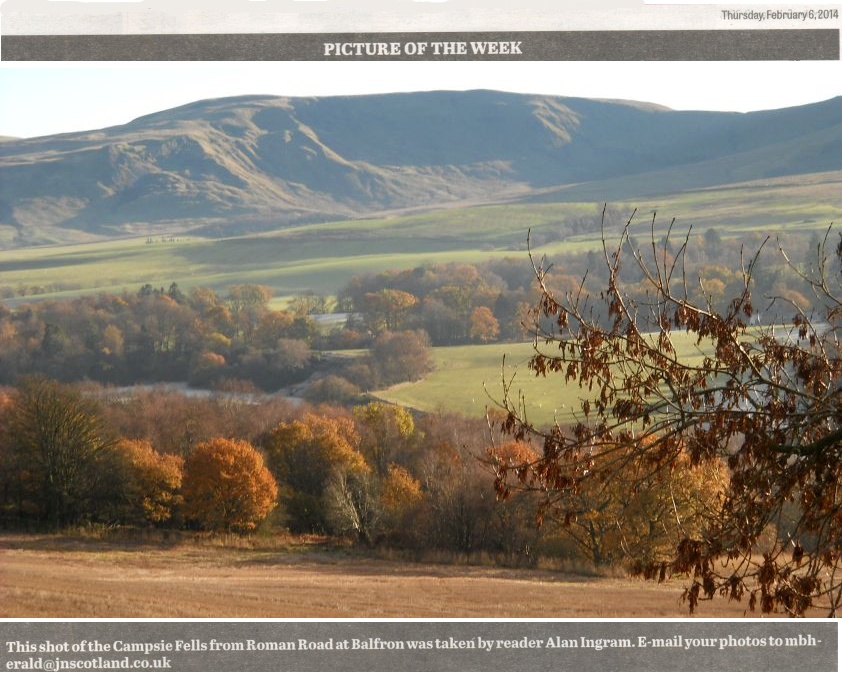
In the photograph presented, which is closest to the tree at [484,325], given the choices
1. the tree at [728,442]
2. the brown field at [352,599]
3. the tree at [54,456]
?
the tree at [54,456]

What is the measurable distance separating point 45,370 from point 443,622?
53346 millimetres

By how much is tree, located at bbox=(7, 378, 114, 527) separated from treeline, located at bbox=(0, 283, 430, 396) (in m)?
24.7

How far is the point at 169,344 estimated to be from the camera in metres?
64.8

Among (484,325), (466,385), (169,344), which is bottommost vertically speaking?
(466,385)

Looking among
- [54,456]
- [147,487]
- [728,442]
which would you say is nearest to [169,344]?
[147,487]

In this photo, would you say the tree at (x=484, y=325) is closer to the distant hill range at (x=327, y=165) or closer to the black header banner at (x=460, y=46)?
the distant hill range at (x=327, y=165)

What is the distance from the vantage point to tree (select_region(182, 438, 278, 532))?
104 feet

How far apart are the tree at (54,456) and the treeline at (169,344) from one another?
81.0ft

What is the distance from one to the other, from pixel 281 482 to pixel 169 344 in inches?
1169

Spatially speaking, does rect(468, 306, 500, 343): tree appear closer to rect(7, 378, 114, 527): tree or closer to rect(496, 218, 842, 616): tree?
rect(7, 378, 114, 527): tree

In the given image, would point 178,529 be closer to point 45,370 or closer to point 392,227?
point 45,370
